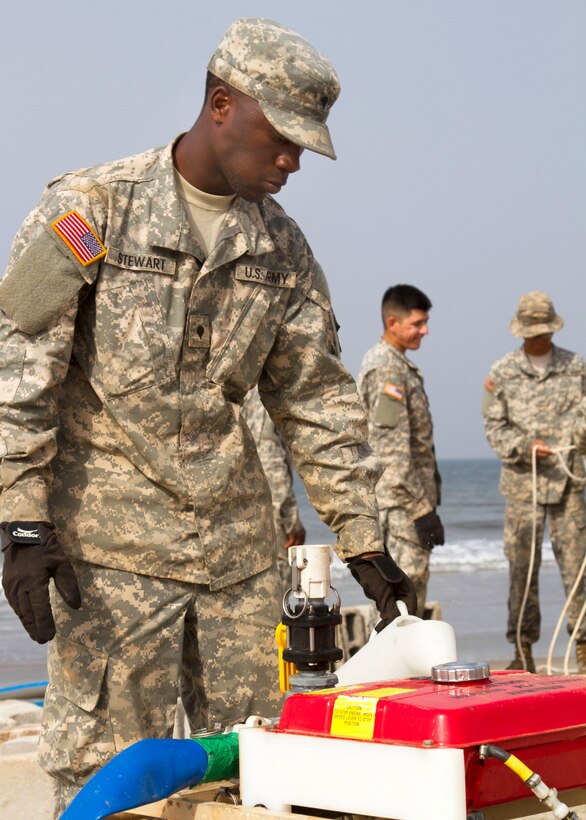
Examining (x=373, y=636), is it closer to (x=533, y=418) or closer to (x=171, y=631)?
(x=171, y=631)

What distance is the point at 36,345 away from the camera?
9.91 feet

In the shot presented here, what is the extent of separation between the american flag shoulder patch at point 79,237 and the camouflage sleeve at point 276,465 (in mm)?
4065

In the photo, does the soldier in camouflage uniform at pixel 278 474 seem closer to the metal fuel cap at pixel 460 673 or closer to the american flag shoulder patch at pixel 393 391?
the american flag shoulder patch at pixel 393 391

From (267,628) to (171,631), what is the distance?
0.90 ft

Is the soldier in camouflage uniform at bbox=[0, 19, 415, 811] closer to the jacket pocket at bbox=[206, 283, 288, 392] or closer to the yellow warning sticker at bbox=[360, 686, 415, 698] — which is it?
the jacket pocket at bbox=[206, 283, 288, 392]

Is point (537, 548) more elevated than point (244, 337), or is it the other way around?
point (244, 337)

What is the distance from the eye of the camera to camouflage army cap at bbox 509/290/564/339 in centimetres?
887

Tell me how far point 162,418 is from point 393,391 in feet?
15.3

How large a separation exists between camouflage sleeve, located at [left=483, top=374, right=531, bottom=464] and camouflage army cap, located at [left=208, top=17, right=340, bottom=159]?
239 inches

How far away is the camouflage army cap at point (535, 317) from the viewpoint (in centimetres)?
887

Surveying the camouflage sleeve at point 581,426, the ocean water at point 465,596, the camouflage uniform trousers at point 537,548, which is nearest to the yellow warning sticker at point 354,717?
the camouflage sleeve at point 581,426

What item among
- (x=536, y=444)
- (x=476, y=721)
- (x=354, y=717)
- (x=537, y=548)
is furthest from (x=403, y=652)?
(x=537, y=548)

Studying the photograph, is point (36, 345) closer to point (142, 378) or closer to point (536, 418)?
point (142, 378)

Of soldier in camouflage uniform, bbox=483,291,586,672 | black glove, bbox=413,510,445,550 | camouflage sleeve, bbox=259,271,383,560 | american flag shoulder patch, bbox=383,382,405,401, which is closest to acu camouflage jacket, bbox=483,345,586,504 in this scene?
soldier in camouflage uniform, bbox=483,291,586,672
